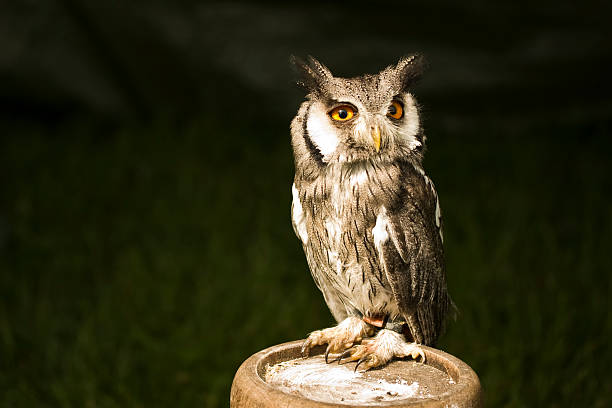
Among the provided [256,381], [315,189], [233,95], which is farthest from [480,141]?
[256,381]

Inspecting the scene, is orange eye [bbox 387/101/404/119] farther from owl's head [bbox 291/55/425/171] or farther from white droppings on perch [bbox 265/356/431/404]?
white droppings on perch [bbox 265/356/431/404]

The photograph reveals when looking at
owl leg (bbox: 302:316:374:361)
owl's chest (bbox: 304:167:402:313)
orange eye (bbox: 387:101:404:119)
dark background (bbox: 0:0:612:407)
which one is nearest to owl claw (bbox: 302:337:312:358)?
owl leg (bbox: 302:316:374:361)

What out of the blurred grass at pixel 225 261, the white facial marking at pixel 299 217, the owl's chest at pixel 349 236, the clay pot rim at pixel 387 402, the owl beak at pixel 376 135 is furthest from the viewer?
the blurred grass at pixel 225 261

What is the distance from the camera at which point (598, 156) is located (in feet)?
12.1

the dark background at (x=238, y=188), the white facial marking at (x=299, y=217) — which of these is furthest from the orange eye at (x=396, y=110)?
the dark background at (x=238, y=188)

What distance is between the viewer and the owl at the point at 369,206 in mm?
1271

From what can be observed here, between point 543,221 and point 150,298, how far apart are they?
175cm

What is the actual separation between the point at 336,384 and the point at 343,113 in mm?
484

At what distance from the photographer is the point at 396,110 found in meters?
1.29

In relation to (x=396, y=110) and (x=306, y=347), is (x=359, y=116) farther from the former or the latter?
(x=306, y=347)

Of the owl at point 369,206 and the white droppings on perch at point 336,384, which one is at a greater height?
the owl at point 369,206

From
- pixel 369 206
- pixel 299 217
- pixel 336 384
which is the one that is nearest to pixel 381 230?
pixel 369 206

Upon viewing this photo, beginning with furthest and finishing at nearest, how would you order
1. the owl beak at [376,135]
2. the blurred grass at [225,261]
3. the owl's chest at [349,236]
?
the blurred grass at [225,261] → the owl's chest at [349,236] → the owl beak at [376,135]

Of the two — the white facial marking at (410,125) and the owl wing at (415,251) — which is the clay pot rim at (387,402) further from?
the white facial marking at (410,125)
